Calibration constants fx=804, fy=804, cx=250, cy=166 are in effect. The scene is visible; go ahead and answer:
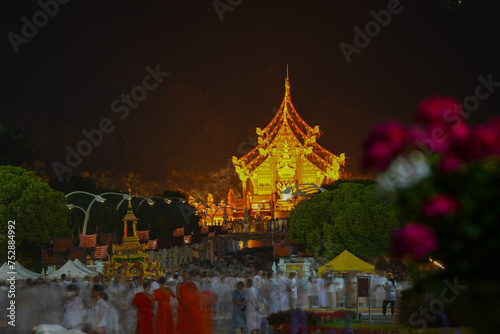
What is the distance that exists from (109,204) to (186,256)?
26.8 m

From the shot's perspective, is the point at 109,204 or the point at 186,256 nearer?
the point at 186,256

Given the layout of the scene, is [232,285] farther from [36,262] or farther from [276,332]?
[36,262]

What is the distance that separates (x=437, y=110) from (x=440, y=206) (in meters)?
0.66

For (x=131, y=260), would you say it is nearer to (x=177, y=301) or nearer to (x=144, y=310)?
(x=177, y=301)

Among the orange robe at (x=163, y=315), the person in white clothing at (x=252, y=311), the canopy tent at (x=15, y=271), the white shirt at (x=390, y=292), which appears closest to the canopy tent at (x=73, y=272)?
the canopy tent at (x=15, y=271)

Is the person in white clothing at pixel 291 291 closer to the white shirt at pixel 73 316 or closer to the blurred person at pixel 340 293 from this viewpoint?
the blurred person at pixel 340 293

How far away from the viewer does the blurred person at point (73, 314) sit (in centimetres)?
1234

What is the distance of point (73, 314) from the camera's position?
1241 centimetres

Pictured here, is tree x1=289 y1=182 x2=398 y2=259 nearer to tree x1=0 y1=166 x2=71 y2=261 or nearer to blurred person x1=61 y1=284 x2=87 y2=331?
tree x1=0 y1=166 x2=71 y2=261

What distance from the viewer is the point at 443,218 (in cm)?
469

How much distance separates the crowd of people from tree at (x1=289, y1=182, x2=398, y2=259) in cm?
1210

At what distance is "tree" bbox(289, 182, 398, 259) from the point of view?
153ft

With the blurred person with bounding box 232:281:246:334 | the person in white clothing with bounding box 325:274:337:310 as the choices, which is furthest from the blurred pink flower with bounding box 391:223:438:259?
the person in white clothing with bounding box 325:274:337:310

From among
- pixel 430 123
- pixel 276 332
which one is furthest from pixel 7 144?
pixel 430 123
